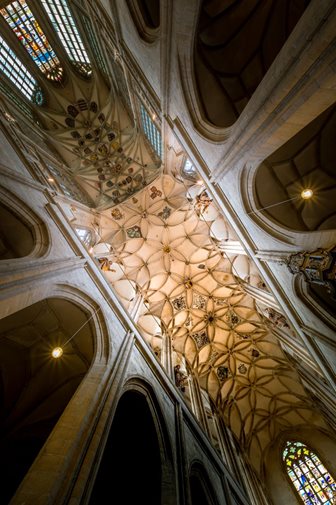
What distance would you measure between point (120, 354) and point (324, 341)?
473 cm

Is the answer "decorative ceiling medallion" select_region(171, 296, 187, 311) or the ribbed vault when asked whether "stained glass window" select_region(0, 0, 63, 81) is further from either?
"decorative ceiling medallion" select_region(171, 296, 187, 311)

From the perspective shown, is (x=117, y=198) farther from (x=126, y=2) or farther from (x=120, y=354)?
(x=120, y=354)

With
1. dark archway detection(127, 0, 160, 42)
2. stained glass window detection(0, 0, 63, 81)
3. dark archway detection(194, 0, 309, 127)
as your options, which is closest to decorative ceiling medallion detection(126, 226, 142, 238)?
dark archway detection(194, 0, 309, 127)

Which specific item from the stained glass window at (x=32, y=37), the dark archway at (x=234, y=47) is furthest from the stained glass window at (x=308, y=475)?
the stained glass window at (x=32, y=37)

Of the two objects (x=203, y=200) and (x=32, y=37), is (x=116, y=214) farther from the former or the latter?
(x=32, y=37)

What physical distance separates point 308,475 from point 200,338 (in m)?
7.67

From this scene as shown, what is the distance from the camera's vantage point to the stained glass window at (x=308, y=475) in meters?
10.1

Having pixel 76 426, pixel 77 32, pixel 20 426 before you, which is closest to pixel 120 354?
pixel 76 426

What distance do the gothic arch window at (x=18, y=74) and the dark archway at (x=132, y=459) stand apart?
17057mm

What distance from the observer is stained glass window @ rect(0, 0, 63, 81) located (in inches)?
525

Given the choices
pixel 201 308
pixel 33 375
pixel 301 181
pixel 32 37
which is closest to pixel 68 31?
pixel 32 37

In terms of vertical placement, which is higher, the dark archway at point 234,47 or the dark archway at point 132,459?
the dark archway at point 234,47

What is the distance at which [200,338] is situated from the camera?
14133 millimetres

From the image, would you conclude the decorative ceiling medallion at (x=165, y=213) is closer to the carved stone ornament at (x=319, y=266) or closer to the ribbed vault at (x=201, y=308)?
the ribbed vault at (x=201, y=308)
